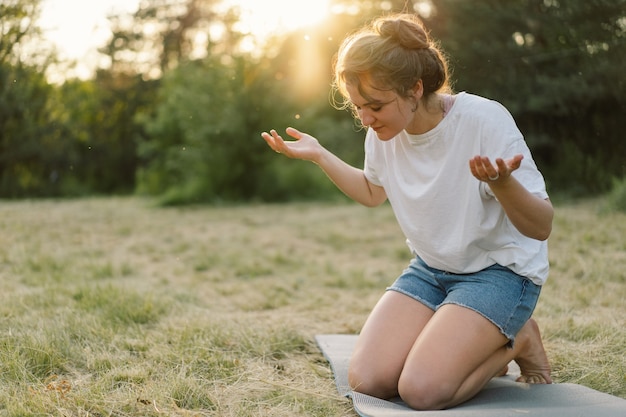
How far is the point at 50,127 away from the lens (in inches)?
474

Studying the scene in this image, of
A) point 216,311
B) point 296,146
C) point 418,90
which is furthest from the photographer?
point 216,311

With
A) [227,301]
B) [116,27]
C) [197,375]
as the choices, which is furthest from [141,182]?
[197,375]

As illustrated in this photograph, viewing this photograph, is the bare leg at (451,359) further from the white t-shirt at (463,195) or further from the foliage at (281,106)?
the foliage at (281,106)

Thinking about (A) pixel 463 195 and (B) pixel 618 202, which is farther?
(B) pixel 618 202

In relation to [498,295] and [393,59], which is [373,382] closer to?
[498,295]

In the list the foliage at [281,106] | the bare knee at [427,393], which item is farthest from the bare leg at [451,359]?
the foliage at [281,106]

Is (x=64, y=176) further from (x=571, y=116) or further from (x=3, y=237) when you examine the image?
(x=571, y=116)

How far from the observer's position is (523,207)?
2.01m

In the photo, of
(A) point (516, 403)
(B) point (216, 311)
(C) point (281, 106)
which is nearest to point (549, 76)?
(C) point (281, 106)

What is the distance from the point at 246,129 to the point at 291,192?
1.29 metres

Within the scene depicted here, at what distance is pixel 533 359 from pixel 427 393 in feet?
1.66

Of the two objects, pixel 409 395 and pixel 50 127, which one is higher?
pixel 50 127

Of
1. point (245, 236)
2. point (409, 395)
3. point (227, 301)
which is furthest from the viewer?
point (245, 236)

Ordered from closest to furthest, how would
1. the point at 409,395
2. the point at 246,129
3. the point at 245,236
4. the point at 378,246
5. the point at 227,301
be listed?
the point at 409,395
the point at 227,301
the point at 378,246
the point at 245,236
the point at 246,129
